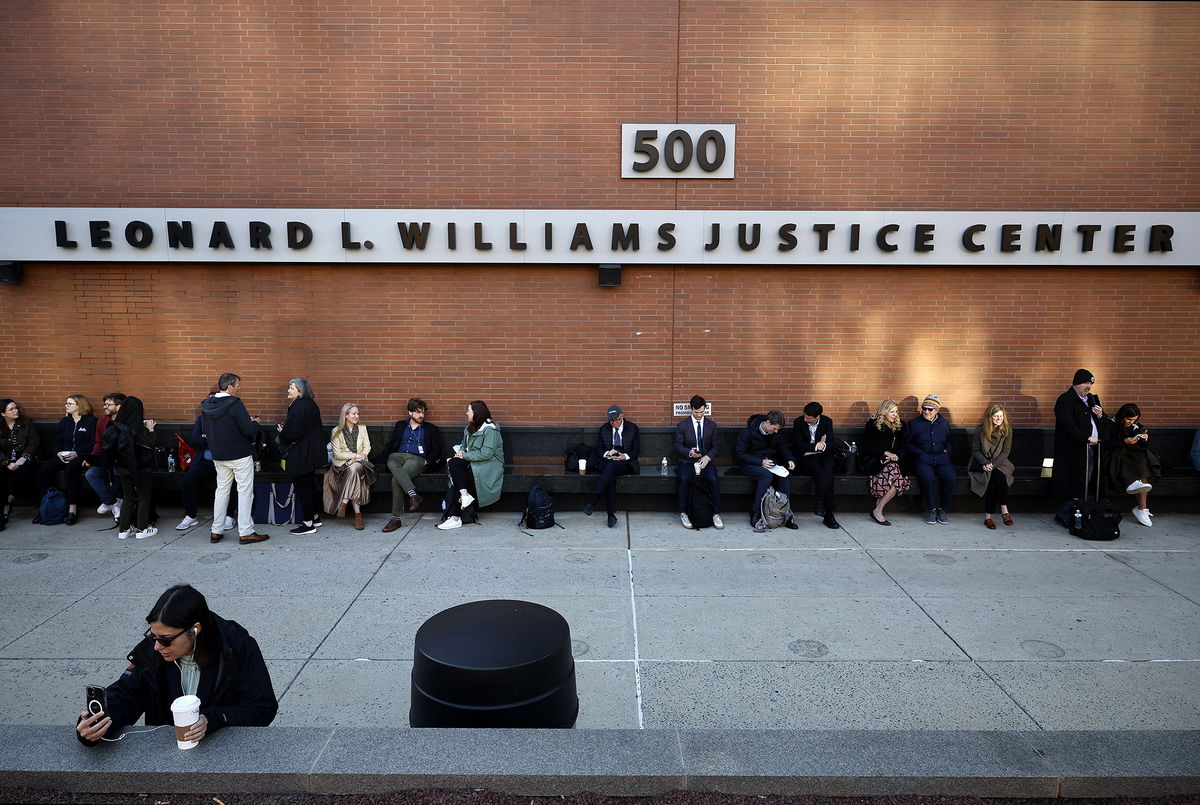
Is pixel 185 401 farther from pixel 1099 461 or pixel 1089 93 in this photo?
pixel 1089 93

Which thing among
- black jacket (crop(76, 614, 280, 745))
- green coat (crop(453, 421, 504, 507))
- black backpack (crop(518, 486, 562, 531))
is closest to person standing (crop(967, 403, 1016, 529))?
black backpack (crop(518, 486, 562, 531))

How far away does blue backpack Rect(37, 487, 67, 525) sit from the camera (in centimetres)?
812

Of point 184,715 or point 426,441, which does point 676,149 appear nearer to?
point 426,441

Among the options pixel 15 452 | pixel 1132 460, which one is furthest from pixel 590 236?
pixel 15 452

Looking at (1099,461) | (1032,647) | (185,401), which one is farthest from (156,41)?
(1099,461)

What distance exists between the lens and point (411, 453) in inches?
340

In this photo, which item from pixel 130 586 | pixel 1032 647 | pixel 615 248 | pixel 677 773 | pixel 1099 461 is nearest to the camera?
pixel 677 773

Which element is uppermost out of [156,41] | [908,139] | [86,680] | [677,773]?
[156,41]

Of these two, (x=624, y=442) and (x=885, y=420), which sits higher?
(x=885, y=420)

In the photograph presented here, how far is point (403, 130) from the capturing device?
853 centimetres

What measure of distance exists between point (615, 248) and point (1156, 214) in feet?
22.4

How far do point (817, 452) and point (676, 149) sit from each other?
4.20 meters

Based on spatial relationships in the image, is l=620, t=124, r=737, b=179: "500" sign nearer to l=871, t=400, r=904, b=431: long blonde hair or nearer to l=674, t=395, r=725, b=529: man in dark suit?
l=674, t=395, r=725, b=529: man in dark suit

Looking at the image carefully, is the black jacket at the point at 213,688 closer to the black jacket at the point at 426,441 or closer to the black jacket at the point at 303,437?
the black jacket at the point at 303,437
